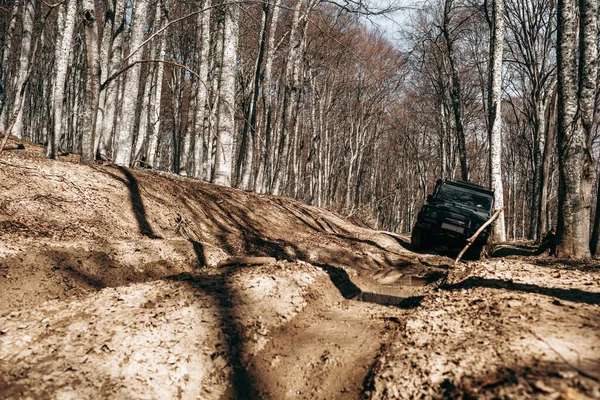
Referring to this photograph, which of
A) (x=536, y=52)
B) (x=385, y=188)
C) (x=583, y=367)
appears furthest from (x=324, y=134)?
(x=583, y=367)

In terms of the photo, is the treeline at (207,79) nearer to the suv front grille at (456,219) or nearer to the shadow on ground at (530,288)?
the shadow on ground at (530,288)

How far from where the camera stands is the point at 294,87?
16.6 m

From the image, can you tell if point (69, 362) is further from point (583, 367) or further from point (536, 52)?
point (536, 52)

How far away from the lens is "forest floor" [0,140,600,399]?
9.16ft

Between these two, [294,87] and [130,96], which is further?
[294,87]

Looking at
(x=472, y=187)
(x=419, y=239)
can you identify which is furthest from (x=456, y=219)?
(x=472, y=187)

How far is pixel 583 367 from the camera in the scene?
2.34m

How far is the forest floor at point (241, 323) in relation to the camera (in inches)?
110

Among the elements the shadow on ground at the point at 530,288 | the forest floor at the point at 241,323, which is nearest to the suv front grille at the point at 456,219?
the forest floor at the point at 241,323

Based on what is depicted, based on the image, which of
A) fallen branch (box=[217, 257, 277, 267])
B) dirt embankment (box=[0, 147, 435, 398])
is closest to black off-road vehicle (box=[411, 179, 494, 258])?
dirt embankment (box=[0, 147, 435, 398])

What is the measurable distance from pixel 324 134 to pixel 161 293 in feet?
83.7

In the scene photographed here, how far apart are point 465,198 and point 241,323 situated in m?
9.56

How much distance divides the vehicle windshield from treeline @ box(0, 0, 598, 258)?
127 centimetres

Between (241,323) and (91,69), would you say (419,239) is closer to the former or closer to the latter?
(241,323)
